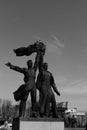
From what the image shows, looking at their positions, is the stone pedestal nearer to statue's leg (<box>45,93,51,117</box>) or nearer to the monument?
the monument

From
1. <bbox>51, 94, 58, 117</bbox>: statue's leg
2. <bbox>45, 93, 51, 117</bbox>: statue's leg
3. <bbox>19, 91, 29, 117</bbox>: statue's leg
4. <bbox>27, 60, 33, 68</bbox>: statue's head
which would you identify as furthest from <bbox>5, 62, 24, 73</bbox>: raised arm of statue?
<bbox>51, 94, 58, 117</bbox>: statue's leg

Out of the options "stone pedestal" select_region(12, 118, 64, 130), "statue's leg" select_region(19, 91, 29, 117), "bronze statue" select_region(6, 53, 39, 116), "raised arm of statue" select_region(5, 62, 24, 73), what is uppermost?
"raised arm of statue" select_region(5, 62, 24, 73)

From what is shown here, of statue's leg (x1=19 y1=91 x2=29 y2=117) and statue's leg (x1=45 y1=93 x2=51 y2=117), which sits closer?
statue's leg (x1=19 y1=91 x2=29 y2=117)

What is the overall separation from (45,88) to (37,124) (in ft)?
5.91

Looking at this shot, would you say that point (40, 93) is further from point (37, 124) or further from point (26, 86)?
point (37, 124)

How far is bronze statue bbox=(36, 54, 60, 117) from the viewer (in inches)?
519

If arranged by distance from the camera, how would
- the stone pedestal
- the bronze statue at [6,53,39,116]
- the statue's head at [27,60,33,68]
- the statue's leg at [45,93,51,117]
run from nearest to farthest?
the stone pedestal
the bronze statue at [6,53,39,116]
the statue's leg at [45,93,51,117]
the statue's head at [27,60,33,68]

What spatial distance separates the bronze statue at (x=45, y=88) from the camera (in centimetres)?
1318

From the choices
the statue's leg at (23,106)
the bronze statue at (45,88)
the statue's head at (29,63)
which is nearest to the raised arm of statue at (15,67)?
the statue's head at (29,63)

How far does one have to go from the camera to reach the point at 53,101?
13.5 m

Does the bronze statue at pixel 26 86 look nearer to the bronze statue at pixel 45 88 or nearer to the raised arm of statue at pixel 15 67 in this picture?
the raised arm of statue at pixel 15 67

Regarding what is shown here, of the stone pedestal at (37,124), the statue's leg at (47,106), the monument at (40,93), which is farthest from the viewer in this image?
the statue's leg at (47,106)

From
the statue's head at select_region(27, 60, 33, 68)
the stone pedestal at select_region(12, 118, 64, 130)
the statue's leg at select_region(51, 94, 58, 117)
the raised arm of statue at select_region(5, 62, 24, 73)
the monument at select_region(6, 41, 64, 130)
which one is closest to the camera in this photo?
the stone pedestal at select_region(12, 118, 64, 130)

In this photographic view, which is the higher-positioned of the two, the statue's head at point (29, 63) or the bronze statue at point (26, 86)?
the statue's head at point (29, 63)
